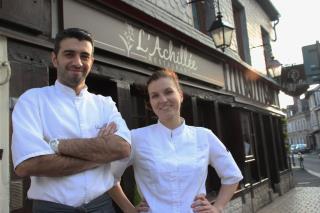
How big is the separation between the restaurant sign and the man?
2.53m

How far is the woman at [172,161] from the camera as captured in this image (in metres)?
2.44

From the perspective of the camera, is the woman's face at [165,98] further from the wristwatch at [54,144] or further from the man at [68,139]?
the wristwatch at [54,144]

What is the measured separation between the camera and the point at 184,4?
866cm

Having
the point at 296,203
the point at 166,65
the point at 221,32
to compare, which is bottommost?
the point at 296,203

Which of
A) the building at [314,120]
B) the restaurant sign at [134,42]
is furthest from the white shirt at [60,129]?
the building at [314,120]

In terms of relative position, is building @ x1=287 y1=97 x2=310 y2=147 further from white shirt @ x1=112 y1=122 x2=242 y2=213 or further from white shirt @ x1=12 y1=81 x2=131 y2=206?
white shirt @ x1=12 y1=81 x2=131 y2=206

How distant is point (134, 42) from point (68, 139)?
13.4 ft

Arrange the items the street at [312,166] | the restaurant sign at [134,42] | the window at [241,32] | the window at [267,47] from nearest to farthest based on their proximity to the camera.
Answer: the restaurant sign at [134,42] < the window at [241,32] < the window at [267,47] < the street at [312,166]

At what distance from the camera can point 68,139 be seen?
224 centimetres

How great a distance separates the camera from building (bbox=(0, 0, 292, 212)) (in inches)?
159

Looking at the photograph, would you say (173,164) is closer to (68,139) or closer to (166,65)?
(68,139)

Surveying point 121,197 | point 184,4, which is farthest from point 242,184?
point 121,197

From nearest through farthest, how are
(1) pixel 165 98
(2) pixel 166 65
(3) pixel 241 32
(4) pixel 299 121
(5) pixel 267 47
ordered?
(1) pixel 165 98
(2) pixel 166 65
(3) pixel 241 32
(5) pixel 267 47
(4) pixel 299 121

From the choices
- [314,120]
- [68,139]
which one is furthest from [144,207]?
[314,120]
